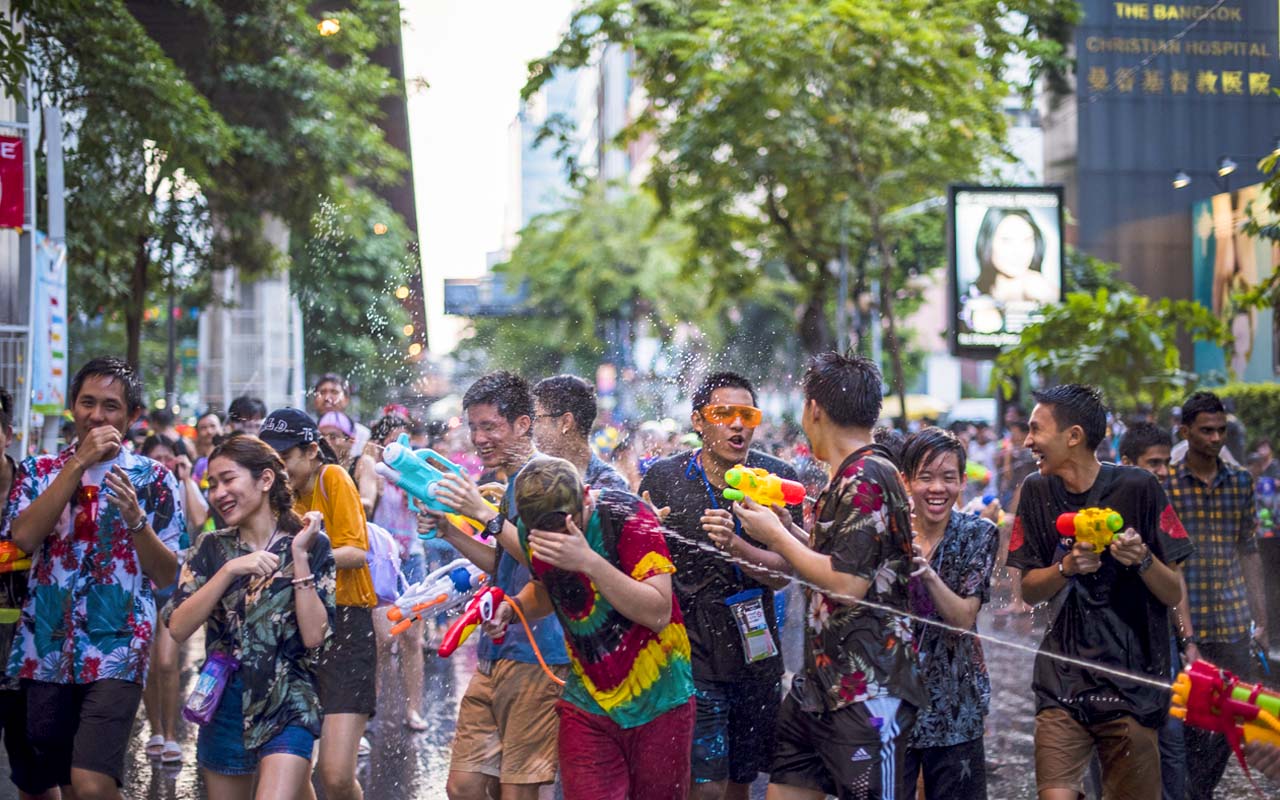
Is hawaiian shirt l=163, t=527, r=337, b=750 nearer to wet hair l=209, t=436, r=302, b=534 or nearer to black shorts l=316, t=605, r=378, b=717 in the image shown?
wet hair l=209, t=436, r=302, b=534

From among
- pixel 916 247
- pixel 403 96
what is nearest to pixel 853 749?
pixel 403 96

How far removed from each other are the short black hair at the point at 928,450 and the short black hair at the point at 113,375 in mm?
2840

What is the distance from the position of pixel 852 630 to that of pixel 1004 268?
15.4 m

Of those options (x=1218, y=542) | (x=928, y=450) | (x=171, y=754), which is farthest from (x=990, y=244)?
(x=928, y=450)

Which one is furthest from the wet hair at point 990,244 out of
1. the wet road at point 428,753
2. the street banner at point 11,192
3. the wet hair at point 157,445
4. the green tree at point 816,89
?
the street banner at point 11,192

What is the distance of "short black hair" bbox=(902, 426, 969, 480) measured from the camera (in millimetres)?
5035

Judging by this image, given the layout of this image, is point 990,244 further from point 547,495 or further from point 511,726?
point 547,495

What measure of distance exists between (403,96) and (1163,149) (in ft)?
31.1

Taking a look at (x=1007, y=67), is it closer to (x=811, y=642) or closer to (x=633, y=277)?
(x=811, y=642)

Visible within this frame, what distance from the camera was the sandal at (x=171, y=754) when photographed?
7.62 m

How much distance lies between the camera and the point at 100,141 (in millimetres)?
14117

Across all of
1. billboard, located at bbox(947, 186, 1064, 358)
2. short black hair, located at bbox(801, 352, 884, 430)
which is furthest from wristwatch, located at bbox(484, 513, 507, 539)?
billboard, located at bbox(947, 186, 1064, 358)

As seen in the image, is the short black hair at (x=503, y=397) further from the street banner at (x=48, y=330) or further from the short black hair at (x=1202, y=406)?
the street banner at (x=48, y=330)

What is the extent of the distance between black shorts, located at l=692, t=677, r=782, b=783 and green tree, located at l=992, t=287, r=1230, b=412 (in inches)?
410
